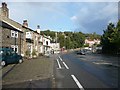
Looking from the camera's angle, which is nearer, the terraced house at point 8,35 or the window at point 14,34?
the terraced house at point 8,35

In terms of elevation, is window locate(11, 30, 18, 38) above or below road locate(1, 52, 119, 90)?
above

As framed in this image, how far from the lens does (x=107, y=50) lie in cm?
8181

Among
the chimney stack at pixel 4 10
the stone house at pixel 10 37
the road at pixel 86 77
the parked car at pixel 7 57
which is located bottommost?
the road at pixel 86 77

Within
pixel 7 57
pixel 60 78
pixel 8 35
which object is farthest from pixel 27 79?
pixel 8 35

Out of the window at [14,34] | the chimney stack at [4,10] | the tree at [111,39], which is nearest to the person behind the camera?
the window at [14,34]

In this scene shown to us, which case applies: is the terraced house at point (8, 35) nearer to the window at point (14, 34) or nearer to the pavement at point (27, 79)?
the window at point (14, 34)

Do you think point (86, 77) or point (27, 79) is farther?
point (86, 77)

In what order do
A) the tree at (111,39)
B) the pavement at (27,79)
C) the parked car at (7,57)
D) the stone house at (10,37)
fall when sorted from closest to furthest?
1. the pavement at (27,79)
2. the parked car at (7,57)
3. the stone house at (10,37)
4. the tree at (111,39)

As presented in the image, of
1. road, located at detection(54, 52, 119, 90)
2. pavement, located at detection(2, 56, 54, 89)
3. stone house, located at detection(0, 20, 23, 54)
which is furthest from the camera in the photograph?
stone house, located at detection(0, 20, 23, 54)

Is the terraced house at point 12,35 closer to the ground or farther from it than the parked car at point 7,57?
farther from it

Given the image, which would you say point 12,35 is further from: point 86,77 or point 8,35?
point 86,77

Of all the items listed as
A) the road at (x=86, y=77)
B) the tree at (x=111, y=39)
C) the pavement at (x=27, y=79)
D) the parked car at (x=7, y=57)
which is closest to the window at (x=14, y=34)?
the parked car at (x=7, y=57)

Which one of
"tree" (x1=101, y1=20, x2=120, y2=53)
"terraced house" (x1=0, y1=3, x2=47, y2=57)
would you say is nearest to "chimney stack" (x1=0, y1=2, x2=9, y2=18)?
"terraced house" (x1=0, y1=3, x2=47, y2=57)

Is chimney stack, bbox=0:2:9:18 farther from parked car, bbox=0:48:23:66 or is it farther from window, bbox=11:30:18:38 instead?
parked car, bbox=0:48:23:66
